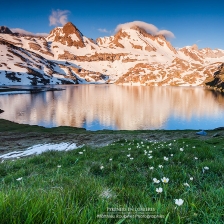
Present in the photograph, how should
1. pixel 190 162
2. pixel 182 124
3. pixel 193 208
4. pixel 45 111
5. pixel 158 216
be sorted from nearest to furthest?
pixel 158 216 → pixel 193 208 → pixel 190 162 → pixel 182 124 → pixel 45 111

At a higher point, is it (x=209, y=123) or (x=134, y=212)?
(x=134, y=212)

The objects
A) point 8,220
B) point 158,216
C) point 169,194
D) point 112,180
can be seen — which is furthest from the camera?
point 112,180

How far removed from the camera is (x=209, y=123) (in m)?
63.2

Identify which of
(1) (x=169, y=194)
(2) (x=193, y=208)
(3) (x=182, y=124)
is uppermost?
(2) (x=193, y=208)

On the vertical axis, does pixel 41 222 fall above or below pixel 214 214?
above

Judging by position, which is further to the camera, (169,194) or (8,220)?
(169,194)

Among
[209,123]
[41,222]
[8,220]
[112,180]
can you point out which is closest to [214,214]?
[41,222]

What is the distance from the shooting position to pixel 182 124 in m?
63.0

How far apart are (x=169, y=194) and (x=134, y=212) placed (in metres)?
1.41

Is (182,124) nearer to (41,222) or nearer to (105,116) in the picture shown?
(105,116)

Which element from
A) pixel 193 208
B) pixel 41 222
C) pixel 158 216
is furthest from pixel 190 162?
pixel 41 222

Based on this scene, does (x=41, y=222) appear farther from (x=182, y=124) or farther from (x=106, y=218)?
(x=182, y=124)

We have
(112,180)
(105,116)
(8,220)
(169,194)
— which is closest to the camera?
(8,220)

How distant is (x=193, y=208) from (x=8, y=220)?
84.6 inches
